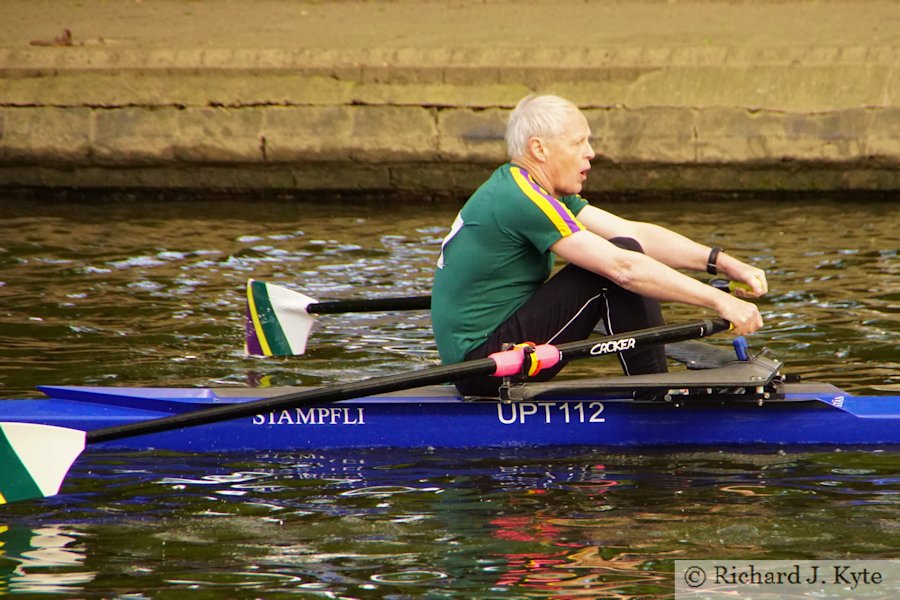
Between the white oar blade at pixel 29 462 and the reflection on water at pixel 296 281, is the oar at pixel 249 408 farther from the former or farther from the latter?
the reflection on water at pixel 296 281

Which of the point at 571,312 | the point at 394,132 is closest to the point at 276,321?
the point at 571,312

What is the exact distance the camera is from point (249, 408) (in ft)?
15.0

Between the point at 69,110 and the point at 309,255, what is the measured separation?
295cm

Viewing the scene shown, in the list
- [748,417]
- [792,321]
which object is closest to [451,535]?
[748,417]

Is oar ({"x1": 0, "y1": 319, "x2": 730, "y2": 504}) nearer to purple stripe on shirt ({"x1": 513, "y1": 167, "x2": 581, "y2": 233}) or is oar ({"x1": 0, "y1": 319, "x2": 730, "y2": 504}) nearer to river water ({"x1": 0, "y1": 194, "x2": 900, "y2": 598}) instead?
river water ({"x1": 0, "y1": 194, "x2": 900, "y2": 598})

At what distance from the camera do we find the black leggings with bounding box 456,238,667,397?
4840mm

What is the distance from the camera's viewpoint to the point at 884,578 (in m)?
3.93

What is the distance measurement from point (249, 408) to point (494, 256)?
1039 mm

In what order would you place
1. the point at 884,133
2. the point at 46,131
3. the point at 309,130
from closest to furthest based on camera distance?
1. the point at 884,133
2. the point at 309,130
3. the point at 46,131

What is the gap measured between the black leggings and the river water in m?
0.48

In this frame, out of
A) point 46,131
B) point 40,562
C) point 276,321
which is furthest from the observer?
point 46,131

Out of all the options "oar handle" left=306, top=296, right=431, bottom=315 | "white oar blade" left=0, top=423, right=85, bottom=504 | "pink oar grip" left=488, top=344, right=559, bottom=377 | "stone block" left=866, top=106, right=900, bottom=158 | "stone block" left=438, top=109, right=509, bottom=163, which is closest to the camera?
"white oar blade" left=0, top=423, right=85, bottom=504

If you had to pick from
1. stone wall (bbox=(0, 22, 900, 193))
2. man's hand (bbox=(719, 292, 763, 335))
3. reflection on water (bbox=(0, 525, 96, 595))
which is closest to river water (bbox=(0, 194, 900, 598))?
reflection on water (bbox=(0, 525, 96, 595))
